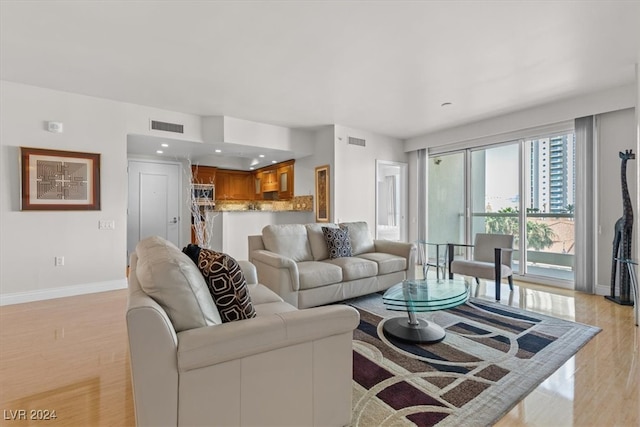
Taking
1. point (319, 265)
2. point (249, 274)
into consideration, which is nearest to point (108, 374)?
point (249, 274)

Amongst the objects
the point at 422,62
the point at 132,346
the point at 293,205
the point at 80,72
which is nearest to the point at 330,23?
the point at 422,62

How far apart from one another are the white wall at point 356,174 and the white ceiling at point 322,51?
4.49 ft

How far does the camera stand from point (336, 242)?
404cm

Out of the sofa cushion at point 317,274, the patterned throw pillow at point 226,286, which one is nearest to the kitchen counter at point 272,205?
the sofa cushion at point 317,274

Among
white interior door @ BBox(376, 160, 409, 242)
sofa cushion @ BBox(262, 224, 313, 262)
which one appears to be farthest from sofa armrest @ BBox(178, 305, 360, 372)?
white interior door @ BBox(376, 160, 409, 242)

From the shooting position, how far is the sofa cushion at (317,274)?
3307 mm

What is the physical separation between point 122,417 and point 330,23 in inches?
123

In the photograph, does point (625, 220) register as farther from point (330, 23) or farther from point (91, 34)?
point (91, 34)

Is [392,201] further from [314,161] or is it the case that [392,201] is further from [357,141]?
[314,161]

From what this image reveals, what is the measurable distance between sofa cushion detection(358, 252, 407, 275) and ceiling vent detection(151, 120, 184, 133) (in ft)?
11.6

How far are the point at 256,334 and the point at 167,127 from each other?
4606 mm

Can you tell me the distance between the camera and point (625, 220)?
3.75 metres

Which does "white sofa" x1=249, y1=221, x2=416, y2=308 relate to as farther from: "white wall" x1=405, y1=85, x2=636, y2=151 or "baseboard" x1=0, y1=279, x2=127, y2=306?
"white wall" x1=405, y1=85, x2=636, y2=151

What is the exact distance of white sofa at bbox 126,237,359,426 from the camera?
118cm
